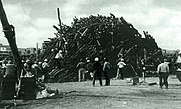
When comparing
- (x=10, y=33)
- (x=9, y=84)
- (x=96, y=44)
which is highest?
(x=96, y=44)

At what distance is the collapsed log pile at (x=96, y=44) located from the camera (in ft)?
78.8

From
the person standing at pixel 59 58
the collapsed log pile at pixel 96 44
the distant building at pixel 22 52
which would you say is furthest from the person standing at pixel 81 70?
the distant building at pixel 22 52

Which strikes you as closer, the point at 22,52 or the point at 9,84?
the point at 9,84

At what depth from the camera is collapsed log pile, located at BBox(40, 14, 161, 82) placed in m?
24.0

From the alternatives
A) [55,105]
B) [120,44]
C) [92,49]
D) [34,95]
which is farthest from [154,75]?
[55,105]

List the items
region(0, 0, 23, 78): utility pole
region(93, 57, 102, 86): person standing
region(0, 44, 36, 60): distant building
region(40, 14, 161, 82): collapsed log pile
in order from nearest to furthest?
region(0, 0, 23, 78): utility pole
region(93, 57, 102, 86): person standing
region(40, 14, 161, 82): collapsed log pile
region(0, 44, 36, 60): distant building

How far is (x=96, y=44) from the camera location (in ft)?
83.6

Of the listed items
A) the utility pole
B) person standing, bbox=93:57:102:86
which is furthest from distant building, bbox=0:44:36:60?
the utility pole

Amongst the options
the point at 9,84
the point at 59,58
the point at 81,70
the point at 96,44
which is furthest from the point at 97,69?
the point at 96,44

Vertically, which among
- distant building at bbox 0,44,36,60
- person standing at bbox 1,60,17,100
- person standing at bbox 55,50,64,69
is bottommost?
person standing at bbox 1,60,17,100

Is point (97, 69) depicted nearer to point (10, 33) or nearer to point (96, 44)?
point (10, 33)

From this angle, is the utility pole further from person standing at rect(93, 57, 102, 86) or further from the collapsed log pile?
the collapsed log pile

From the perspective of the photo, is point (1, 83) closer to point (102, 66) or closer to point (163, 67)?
point (102, 66)

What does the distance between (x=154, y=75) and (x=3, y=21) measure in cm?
1833
